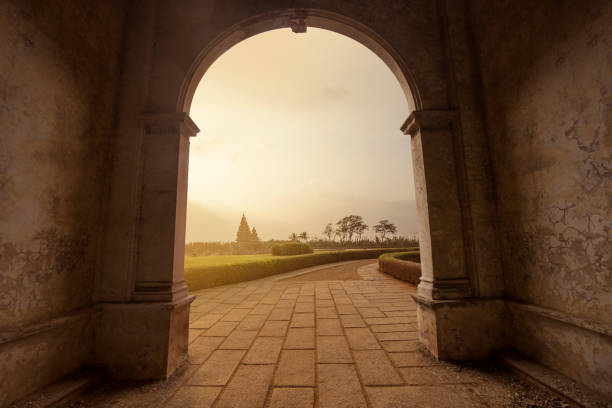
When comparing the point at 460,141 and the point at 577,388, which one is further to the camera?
the point at 460,141

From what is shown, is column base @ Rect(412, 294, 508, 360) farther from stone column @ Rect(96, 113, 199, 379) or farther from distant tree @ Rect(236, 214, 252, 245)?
distant tree @ Rect(236, 214, 252, 245)

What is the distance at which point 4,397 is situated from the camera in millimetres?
1879

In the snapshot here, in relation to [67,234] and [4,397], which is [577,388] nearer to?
[4,397]

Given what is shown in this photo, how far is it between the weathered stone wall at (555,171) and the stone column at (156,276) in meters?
3.85

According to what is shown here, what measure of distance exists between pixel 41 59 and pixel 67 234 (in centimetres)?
164

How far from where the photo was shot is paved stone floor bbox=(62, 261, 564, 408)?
2.13 meters

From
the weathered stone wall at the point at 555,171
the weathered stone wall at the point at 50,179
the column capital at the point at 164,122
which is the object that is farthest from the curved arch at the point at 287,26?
the weathered stone wall at the point at 555,171

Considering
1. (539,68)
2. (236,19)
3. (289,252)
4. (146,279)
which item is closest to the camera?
(539,68)

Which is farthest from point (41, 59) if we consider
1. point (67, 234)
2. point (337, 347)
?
point (337, 347)

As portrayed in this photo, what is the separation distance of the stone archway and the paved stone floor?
1.12 feet

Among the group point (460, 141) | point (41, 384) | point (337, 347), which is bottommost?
point (337, 347)

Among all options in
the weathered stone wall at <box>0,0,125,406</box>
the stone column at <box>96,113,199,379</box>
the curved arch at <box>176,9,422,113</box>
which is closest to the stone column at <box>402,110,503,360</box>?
the curved arch at <box>176,9,422,113</box>

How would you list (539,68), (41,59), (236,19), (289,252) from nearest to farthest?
(41,59)
(539,68)
(236,19)
(289,252)

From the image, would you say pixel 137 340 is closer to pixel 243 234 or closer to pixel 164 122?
pixel 164 122
